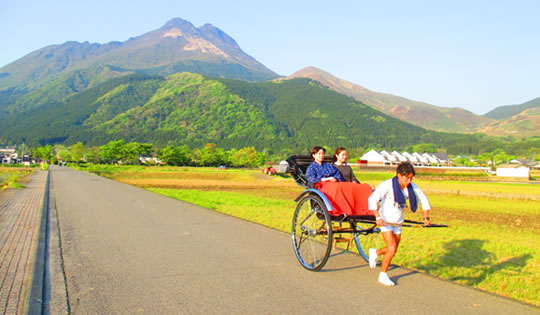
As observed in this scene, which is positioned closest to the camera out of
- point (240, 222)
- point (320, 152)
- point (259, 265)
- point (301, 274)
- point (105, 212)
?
point (301, 274)

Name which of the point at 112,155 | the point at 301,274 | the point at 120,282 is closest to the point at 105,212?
the point at 120,282

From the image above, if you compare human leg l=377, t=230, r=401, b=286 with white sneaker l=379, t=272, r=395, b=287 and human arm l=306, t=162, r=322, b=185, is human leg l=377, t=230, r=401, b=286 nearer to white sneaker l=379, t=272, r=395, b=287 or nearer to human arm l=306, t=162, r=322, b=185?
white sneaker l=379, t=272, r=395, b=287

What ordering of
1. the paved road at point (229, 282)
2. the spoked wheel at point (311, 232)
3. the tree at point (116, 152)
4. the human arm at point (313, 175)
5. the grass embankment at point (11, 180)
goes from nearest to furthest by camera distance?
the paved road at point (229, 282)
the spoked wheel at point (311, 232)
the human arm at point (313, 175)
the grass embankment at point (11, 180)
the tree at point (116, 152)

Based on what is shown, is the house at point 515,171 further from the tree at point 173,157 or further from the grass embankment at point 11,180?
the tree at point 173,157

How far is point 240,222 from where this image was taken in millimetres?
11398

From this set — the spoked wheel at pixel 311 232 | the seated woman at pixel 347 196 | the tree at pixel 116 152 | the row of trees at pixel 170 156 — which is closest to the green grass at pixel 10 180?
the spoked wheel at pixel 311 232

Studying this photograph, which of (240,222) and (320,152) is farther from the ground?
(320,152)

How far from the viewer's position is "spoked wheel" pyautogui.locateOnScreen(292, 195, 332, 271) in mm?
5879

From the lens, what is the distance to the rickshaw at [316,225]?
570cm

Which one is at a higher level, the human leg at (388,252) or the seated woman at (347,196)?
the seated woman at (347,196)

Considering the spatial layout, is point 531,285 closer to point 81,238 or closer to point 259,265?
point 259,265

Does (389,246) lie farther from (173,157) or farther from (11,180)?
(173,157)

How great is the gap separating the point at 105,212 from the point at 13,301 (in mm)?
9549

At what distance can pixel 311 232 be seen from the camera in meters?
6.28
